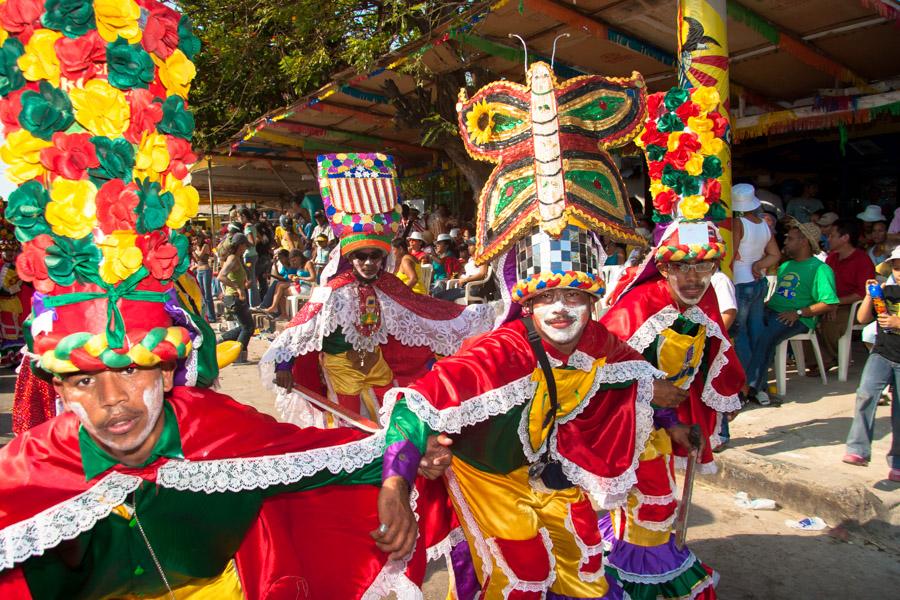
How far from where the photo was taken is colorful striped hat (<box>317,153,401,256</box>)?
17.3ft

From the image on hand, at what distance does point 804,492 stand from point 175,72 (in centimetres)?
476

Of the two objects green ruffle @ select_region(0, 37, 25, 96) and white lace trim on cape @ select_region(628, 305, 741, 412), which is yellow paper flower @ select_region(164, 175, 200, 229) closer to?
green ruffle @ select_region(0, 37, 25, 96)

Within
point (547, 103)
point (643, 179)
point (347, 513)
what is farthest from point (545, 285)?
point (643, 179)

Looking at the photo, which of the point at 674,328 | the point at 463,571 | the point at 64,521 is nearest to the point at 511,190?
the point at 674,328

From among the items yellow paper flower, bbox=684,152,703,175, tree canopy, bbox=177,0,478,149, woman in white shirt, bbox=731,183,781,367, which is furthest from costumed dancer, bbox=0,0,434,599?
tree canopy, bbox=177,0,478,149

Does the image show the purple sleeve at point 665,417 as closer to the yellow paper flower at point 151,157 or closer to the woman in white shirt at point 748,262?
the yellow paper flower at point 151,157

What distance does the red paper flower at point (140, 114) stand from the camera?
203 centimetres

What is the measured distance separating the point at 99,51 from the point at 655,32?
754 cm

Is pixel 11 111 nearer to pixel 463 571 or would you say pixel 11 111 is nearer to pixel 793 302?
pixel 463 571

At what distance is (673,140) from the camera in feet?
12.7

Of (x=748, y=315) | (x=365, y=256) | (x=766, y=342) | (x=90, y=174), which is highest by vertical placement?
(x=90, y=174)

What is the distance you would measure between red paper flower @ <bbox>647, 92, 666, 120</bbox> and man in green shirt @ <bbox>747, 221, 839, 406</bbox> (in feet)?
13.8

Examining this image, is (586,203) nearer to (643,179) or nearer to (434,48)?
(434,48)

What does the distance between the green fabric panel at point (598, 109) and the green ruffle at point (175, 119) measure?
1.76 m
